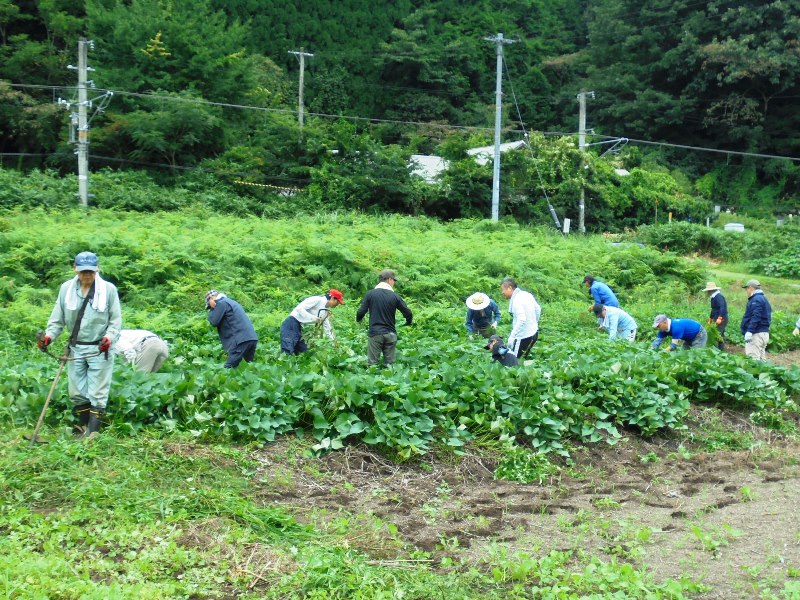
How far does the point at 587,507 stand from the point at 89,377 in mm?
4420

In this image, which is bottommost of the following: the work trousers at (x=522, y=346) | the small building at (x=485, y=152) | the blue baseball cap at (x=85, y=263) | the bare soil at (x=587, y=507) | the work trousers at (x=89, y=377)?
the bare soil at (x=587, y=507)

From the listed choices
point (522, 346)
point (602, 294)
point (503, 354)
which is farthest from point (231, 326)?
point (602, 294)

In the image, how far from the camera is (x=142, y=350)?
29.7 ft

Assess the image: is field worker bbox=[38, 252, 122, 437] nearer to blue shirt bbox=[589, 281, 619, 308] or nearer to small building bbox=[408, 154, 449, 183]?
blue shirt bbox=[589, 281, 619, 308]

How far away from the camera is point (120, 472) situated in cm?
630

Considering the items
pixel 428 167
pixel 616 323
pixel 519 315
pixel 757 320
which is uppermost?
pixel 428 167

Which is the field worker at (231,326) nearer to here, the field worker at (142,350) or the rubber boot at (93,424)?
the field worker at (142,350)

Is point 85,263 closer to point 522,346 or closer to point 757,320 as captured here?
point 522,346

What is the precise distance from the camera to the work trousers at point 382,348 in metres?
9.95

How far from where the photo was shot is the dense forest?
3331cm

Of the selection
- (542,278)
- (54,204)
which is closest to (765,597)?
(542,278)

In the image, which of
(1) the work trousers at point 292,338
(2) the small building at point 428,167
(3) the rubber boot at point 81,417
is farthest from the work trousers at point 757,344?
(2) the small building at point 428,167

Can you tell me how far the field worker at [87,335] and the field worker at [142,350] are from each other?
1732mm

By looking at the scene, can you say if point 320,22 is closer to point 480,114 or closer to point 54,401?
point 480,114
